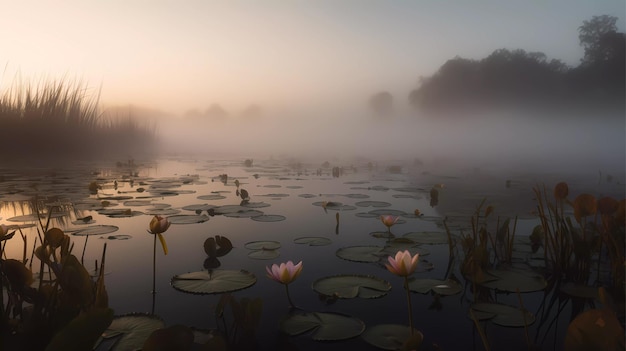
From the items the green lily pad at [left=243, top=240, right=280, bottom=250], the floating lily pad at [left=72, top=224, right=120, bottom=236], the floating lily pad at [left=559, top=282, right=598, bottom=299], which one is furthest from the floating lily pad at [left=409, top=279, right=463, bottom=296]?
the floating lily pad at [left=72, top=224, right=120, bottom=236]

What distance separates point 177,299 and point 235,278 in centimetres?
42

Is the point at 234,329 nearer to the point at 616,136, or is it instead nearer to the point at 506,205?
the point at 506,205

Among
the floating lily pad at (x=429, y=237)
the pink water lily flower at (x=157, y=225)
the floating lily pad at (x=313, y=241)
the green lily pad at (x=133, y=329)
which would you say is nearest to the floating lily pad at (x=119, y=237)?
the pink water lily flower at (x=157, y=225)

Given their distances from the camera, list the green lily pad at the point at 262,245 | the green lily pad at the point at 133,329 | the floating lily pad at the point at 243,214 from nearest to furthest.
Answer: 1. the green lily pad at the point at 133,329
2. the green lily pad at the point at 262,245
3. the floating lily pad at the point at 243,214

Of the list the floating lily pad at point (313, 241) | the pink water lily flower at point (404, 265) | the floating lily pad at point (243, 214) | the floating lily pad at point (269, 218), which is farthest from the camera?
the floating lily pad at point (243, 214)

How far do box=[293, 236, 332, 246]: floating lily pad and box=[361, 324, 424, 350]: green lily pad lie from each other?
5.32ft

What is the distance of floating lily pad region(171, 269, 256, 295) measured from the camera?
7.30 feet

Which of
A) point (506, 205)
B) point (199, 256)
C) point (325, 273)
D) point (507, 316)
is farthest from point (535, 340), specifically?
point (506, 205)

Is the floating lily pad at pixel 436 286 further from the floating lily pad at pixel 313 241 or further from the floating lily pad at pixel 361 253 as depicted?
the floating lily pad at pixel 313 241

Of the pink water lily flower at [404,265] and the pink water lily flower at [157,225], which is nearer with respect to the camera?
the pink water lily flower at [404,265]

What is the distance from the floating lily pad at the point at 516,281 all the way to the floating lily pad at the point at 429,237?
85cm

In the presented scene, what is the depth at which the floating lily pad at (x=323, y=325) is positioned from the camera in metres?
1.71

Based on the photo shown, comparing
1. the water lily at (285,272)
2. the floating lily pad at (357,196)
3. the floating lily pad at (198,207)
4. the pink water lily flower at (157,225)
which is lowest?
the floating lily pad at (198,207)

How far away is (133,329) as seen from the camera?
5.63 feet
